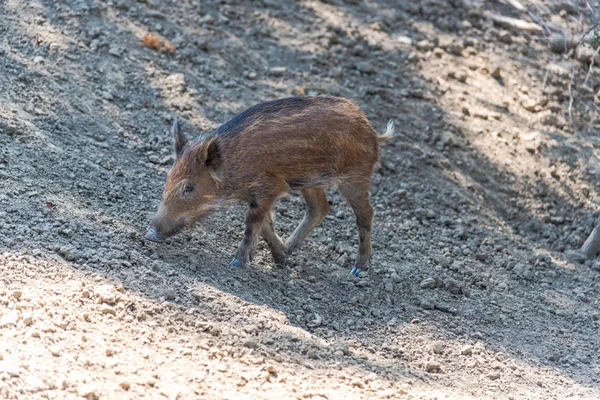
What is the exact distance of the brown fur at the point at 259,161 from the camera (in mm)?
6035

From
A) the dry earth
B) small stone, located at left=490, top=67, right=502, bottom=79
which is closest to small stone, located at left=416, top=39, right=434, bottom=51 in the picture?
the dry earth

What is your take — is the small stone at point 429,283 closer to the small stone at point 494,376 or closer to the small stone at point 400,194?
the small stone at point 494,376

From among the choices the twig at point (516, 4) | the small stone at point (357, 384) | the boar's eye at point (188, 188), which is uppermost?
the twig at point (516, 4)

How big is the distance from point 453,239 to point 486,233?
0.38 metres

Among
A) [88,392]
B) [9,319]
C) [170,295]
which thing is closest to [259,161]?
[170,295]

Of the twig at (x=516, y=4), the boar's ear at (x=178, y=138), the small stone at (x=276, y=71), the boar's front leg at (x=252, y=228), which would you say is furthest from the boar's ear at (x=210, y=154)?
the twig at (x=516, y=4)

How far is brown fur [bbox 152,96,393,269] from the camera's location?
19.8ft

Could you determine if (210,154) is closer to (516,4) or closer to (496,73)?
(496,73)

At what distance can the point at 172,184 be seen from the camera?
606cm

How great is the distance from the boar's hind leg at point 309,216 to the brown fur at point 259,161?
397 mm

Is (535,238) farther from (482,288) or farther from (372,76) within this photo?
(372,76)

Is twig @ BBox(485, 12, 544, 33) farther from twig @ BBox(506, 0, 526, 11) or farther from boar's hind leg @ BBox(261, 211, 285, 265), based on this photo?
boar's hind leg @ BBox(261, 211, 285, 265)

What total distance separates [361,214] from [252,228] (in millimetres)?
947

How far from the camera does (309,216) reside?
6676mm
